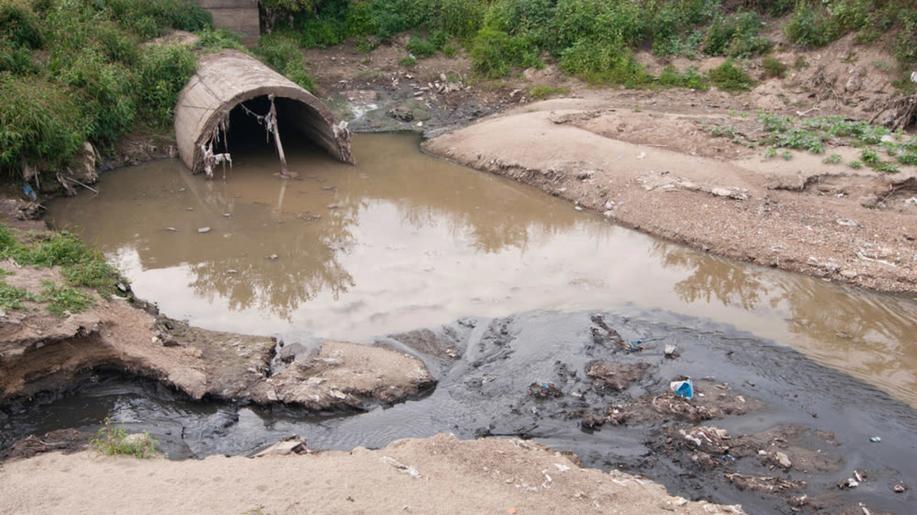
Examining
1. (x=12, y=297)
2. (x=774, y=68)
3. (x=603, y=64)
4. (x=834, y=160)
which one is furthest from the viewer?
(x=603, y=64)

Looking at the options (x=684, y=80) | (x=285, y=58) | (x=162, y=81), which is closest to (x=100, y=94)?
(x=162, y=81)

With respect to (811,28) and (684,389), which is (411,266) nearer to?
(684,389)

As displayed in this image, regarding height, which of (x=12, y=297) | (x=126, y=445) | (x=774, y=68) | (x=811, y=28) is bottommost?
(x=126, y=445)

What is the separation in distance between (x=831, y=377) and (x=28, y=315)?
7581 mm

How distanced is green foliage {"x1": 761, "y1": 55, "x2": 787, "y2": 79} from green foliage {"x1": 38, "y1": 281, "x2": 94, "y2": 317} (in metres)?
13.7

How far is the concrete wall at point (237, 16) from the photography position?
16.8 meters

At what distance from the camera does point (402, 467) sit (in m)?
5.23

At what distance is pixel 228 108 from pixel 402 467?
8130 millimetres

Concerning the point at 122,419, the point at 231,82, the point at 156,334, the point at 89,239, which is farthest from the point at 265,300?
the point at 231,82

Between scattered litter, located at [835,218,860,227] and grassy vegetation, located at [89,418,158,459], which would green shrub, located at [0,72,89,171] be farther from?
scattered litter, located at [835,218,860,227]

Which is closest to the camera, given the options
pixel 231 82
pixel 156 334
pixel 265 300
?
pixel 156 334

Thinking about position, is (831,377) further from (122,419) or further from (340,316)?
(122,419)

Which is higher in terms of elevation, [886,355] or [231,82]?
[231,82]

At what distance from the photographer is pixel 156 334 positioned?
7102 millimetres
